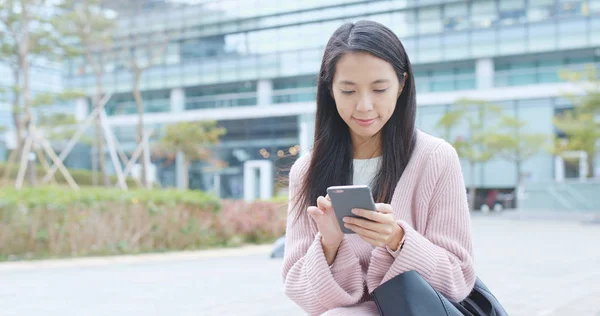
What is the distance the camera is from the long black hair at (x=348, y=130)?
71.3 inches

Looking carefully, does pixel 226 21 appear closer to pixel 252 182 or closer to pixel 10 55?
pixel 252 182

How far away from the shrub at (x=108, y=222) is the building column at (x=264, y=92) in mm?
20206

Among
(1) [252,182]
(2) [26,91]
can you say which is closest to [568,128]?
(1) [252,182]

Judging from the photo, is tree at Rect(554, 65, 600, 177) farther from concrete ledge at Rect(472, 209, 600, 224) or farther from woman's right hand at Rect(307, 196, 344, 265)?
woman's right hand at Rect(307, 196, 344, 265)

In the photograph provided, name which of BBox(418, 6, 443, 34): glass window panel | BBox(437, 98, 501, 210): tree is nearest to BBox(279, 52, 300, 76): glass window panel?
BBox(418, 6, 443, 34): glass window panel

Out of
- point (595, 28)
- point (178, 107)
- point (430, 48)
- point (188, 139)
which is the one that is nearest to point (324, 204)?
point (188, 139)

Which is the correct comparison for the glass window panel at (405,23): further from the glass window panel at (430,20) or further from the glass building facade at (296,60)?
the glass window panel at (430,20)

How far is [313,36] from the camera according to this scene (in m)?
29.7

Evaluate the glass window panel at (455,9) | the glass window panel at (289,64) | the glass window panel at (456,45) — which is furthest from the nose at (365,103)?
the glass window panel at (289,64)

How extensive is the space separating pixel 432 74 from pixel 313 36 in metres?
5.86

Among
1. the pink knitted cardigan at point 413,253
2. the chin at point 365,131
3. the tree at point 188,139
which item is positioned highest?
the chin at point 365,131

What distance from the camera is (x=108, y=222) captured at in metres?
9.15

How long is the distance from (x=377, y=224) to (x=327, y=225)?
0.23m

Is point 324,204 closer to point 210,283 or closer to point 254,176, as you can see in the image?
point 210,283
